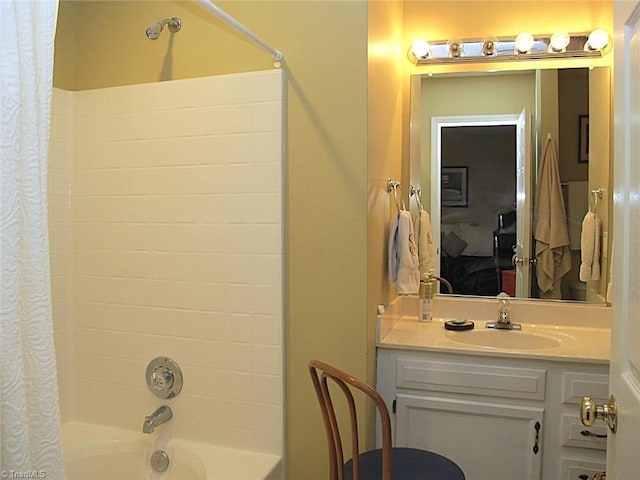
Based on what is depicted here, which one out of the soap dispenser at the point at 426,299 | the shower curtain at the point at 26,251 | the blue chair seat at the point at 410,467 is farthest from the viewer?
the soap dispenser at the point at 426,299

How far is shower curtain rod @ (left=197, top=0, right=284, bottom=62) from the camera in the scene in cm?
155

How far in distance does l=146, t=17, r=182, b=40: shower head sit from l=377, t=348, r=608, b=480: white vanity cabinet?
1.42 metres

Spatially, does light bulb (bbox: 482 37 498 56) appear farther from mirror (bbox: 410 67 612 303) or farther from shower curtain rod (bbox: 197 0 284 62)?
shower curtain rod (bbox: 197 0 284 62)

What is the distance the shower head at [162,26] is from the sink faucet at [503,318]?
1.76 m

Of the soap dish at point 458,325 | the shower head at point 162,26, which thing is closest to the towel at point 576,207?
the soap dish at point 458,325

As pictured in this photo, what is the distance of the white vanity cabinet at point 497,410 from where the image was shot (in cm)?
197

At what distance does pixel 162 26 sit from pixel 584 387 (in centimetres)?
197

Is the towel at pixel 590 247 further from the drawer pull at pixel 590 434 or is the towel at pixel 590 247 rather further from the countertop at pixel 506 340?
the drawer pull at pixel 590 434

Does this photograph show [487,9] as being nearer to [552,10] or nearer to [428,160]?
[552,10]

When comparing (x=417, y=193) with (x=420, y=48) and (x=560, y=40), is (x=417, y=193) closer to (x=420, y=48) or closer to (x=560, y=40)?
(x=420, y=48)

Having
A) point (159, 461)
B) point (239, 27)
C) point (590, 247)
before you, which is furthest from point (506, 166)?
point (159, 461)

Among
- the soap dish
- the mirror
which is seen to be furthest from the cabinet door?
the mirror

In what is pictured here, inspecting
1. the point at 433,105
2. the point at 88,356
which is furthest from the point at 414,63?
the point at 88,356

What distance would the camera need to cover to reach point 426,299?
101 inches
